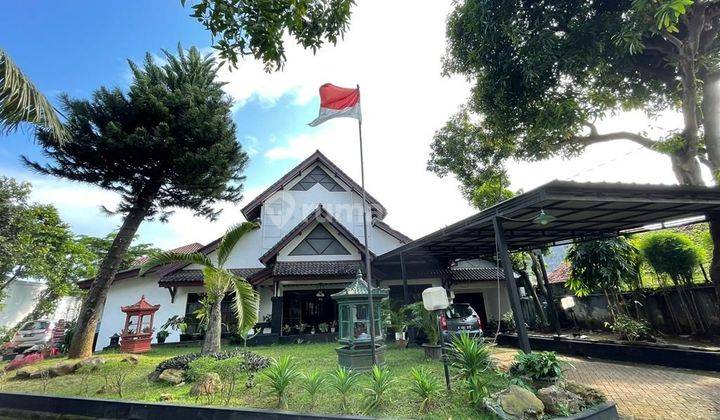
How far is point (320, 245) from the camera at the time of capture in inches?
607

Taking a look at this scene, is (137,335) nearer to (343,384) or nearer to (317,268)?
(317,268)

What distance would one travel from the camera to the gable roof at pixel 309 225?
14.4 m

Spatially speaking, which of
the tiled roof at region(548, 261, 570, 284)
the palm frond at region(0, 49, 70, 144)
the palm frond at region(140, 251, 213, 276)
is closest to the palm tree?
the palm frond at region(140, 251, 213, 276)

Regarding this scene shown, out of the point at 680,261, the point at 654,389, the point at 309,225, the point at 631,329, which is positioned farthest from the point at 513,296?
the point at 309,225

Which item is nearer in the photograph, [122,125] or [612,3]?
[612,3]

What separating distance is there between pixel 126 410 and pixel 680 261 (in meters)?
14.7

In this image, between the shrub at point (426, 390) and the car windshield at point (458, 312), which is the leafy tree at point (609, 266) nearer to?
the car windshield at point (458, 312)

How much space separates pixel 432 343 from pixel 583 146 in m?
8.56

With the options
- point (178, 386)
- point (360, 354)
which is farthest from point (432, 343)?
point (178, 386)

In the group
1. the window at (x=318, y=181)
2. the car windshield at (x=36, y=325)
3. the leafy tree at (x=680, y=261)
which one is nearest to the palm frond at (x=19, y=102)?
the window at (x=318, y=181)

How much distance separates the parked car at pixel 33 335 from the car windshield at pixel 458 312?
18498 millimetres

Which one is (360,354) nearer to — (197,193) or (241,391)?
(241,391)

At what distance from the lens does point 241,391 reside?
5.95 metres

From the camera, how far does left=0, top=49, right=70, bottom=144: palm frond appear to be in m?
4.79
